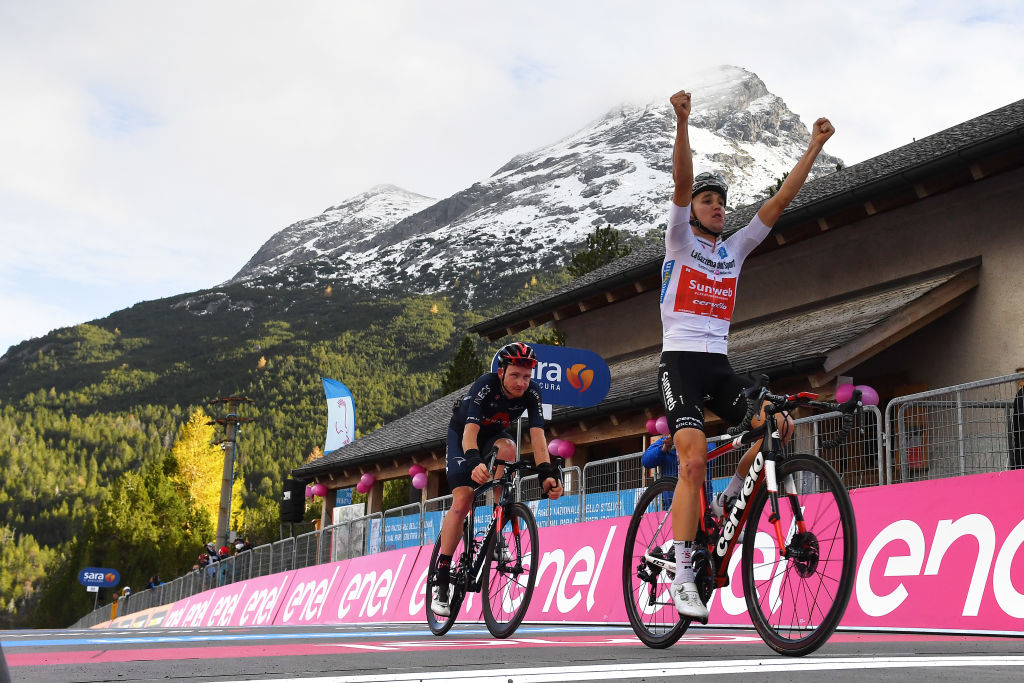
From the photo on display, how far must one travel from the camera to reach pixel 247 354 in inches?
6688

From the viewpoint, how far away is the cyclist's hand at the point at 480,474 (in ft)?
23.7

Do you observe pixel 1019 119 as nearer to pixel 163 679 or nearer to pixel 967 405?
pixel 967 405

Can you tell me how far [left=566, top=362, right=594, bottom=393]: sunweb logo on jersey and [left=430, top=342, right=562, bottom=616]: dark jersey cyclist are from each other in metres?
7.76

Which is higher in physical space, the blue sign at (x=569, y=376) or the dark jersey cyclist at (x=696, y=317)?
the blue sign at (x=569, y=376)

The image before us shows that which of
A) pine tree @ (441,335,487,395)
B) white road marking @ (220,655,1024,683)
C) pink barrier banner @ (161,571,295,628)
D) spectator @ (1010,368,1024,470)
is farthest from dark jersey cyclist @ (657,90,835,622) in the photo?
pine tree @ (441,335,487,395)

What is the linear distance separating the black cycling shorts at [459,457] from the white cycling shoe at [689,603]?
2.47 meters

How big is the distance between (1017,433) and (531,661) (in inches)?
245

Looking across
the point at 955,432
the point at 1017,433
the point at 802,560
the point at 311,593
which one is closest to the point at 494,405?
the point at 802,560

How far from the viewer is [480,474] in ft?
23.7

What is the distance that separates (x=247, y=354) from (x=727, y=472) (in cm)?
16842

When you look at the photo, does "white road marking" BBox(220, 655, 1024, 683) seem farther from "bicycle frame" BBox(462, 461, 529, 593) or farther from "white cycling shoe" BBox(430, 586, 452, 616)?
"white cycling shoe" BBox(430, 586, 452, 616)

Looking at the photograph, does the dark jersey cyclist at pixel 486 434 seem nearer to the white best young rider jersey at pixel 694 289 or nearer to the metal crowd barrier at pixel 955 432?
the white best young rider jersey at pixel 694 289

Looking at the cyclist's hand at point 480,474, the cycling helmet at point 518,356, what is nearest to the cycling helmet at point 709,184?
the cycling helmet at point 518,356

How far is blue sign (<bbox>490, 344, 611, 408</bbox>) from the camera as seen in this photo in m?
15.2
